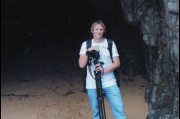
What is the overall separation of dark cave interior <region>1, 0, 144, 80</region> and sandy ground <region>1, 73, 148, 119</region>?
3.93 ft

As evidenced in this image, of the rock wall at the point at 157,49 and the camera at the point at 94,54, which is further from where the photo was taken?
the rock wall at the point at 157,49

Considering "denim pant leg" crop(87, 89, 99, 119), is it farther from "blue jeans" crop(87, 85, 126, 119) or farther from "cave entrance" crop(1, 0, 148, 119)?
"cave entrance" crop(1, 0, 148, 119)

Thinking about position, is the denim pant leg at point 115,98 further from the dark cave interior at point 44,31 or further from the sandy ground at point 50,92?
the dark cave interior at point 44,31

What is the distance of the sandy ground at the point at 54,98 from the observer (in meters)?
6.99

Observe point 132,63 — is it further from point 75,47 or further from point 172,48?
point 172,48

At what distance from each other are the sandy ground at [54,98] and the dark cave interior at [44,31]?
1198 millimetres

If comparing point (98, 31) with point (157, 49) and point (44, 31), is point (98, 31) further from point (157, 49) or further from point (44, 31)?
point (44, 31)

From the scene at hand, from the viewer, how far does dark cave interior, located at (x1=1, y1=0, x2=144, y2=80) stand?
1063cm

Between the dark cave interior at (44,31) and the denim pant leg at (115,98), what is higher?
the dark cave interior at (44,31)

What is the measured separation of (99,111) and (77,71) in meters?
4.79

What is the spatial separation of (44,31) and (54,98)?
489cm

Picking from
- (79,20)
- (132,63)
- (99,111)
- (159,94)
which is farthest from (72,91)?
(79,20)

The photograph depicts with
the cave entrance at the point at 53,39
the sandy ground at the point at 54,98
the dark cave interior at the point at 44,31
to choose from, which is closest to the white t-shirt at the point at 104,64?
the sandy ground at the point at 54,98

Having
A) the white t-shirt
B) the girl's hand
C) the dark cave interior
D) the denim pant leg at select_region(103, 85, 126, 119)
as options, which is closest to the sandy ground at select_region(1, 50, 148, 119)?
the dark cave interior
